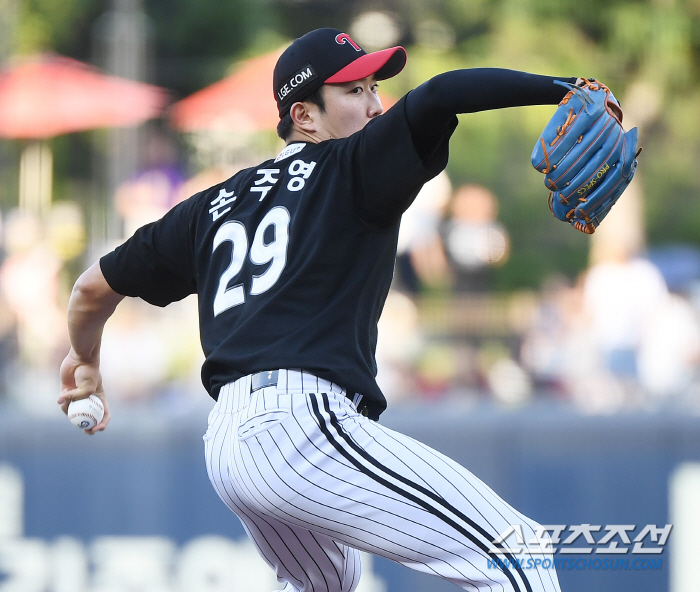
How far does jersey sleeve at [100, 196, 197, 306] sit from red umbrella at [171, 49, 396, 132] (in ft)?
21.6

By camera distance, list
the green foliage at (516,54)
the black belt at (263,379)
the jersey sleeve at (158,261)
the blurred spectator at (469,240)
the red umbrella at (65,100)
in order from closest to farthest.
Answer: the black belt at (263,379), the jersey sleeve at (158,261), the blurred spectator at (469,240), the red umbrella at (65,100), the green foliage at (516,54)

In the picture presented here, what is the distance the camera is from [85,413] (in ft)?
10.6

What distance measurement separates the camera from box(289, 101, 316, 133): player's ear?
2.97 metres

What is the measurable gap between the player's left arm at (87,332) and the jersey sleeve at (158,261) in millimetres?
48

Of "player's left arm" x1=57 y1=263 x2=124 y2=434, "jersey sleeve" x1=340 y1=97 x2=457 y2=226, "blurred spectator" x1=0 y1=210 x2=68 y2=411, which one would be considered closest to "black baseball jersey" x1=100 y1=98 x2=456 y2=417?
"jersey sleeve" x1=340 y1=97 x2=457 y2=226

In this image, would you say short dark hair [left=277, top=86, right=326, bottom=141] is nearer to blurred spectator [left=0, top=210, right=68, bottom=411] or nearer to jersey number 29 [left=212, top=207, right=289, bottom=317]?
jersey number 29 [left=212, top=207, right=289, bottom=317]

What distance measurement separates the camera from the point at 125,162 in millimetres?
10758

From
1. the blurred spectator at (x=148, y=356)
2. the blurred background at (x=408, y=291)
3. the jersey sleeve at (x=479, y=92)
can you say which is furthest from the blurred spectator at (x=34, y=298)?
the jersey sleeve at (x=479, y=92)

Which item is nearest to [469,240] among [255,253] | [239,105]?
[239,105]

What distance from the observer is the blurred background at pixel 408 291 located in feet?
16.2

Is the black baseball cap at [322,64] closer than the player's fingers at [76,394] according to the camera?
Yes

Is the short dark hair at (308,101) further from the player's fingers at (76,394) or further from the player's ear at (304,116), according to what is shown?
the player's fingers at (76,394)

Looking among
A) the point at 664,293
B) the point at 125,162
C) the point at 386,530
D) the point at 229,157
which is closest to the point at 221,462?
the point at 386,530

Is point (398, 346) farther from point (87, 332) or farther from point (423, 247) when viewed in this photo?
point (87, 332)
